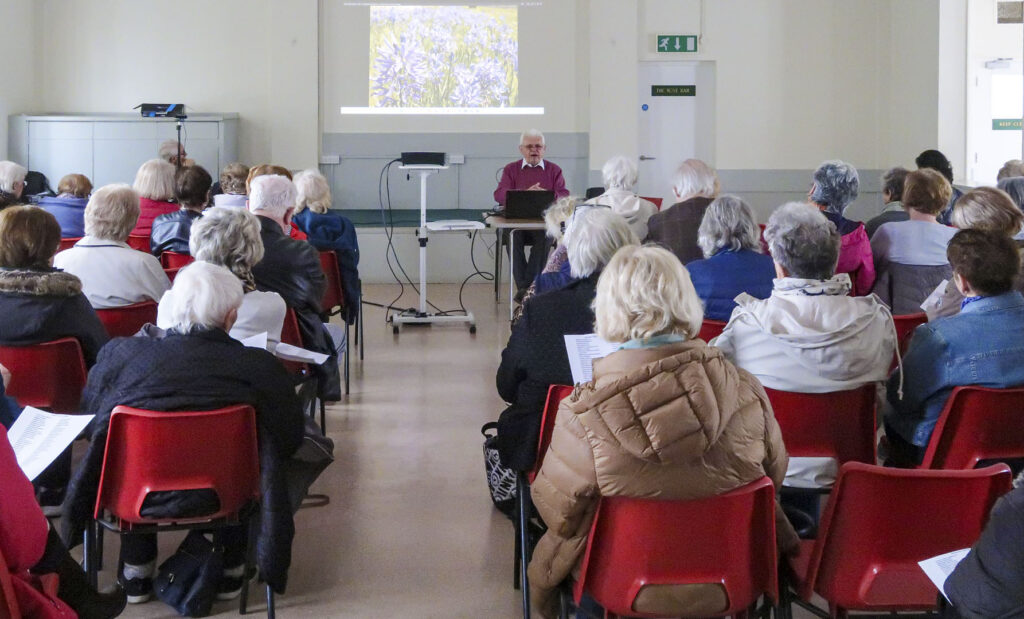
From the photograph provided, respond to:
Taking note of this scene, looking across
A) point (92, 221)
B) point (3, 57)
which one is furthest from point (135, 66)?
point (92, 221)

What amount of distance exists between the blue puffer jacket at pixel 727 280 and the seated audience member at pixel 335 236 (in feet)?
8.13

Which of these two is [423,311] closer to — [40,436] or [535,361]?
[535,361]

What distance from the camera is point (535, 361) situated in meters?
3.32

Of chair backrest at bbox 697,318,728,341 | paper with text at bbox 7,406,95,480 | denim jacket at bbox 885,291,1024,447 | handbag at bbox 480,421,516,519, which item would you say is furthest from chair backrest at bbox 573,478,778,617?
handbag at bbox 480,421,516,519

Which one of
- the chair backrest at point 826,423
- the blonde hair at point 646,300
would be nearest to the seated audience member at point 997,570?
the blonde hair at point 646,300

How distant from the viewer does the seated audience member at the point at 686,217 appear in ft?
17.5

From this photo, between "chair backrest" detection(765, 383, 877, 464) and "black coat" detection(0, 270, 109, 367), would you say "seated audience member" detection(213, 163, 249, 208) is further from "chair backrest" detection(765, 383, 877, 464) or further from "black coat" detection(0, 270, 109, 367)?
"chair backrest" detection(765, 383, 877, 464)

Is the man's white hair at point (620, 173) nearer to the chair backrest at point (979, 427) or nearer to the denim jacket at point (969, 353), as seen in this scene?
the denim jacket at point (969, 353)

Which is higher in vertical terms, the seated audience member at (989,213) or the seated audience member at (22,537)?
the seated audience member at (989,213)

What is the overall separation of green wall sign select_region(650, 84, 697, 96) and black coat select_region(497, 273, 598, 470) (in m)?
8.90

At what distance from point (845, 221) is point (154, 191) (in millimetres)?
3605

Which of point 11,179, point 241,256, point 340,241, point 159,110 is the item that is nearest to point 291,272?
point 241,256

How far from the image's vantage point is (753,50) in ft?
38.7

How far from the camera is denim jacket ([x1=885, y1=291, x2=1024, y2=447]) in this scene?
9.70 feet
